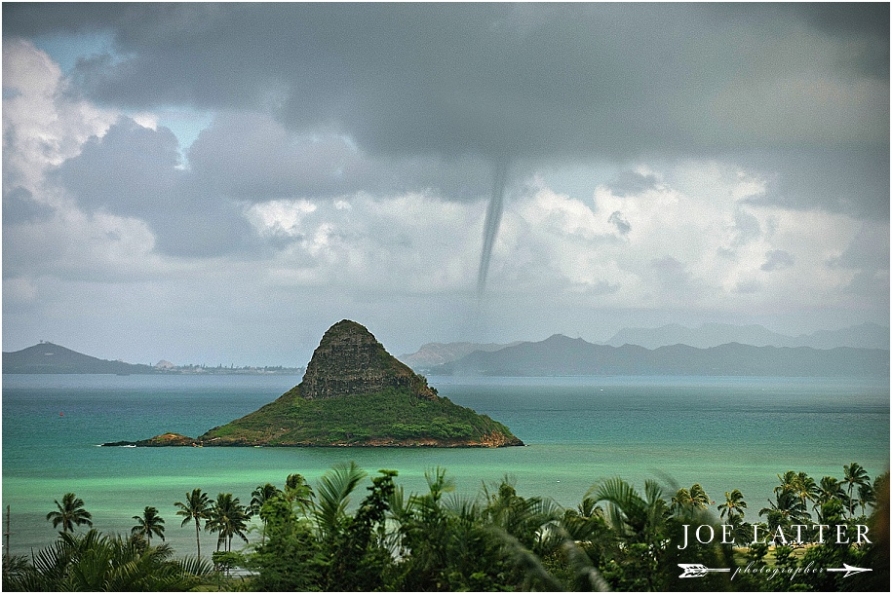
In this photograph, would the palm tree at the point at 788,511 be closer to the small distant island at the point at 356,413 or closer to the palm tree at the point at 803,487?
the palm tree at the point at 803,487

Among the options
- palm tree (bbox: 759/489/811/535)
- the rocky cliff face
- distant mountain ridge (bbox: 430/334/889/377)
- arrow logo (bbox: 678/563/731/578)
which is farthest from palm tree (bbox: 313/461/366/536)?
distant mountain ridge (bbox: 430/334/889/377)

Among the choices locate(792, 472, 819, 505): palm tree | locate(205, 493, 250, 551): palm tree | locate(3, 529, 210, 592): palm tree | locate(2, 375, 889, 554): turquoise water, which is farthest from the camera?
locate(2, 375, 889, 554): turquoise water

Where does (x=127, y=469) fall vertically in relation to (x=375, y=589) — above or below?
below

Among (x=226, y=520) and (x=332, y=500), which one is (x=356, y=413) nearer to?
(x=226, y=520)

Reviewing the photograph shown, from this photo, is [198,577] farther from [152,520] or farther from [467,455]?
[467,455]

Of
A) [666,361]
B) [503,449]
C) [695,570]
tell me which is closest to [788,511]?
[695,570]

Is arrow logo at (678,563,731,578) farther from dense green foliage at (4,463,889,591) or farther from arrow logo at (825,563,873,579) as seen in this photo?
arrow logo at (825,563,873,579)

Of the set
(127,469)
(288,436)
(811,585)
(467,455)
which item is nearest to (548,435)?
(467,455)
